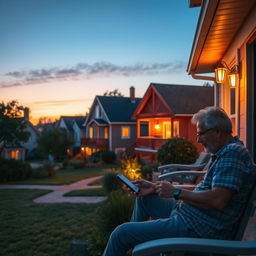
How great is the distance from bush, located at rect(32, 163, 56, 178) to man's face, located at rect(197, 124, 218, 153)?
15749mm

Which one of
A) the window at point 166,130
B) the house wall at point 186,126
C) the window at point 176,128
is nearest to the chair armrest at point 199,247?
the house wall at point 186,126

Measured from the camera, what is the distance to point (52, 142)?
28328 millimetres

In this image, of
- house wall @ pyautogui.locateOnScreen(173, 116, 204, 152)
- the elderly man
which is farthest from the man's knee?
house wall @ pyautogui.locateOnScreen(173, 116, 204, 152)

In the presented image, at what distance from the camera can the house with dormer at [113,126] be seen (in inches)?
1040

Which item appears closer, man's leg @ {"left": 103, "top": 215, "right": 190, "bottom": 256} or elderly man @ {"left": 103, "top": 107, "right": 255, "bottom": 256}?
elderly man @ {"left": 103, "top": 107, "right": 255, "bottom": 256}


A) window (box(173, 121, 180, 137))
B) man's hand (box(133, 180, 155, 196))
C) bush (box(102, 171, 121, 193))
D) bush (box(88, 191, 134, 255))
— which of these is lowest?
bush (box(102, 171, 121, 193))

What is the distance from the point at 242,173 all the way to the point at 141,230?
0.81 m

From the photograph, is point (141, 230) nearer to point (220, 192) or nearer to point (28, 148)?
point (220, 192)

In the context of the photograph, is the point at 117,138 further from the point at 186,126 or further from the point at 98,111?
the point at 186,126

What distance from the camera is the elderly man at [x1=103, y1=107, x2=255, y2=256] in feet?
5.45

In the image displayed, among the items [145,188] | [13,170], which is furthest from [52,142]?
[145,188]

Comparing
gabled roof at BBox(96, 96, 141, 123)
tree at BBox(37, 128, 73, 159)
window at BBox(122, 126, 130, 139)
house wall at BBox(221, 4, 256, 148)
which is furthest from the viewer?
tree at BBox(37, 128, 73, 159)

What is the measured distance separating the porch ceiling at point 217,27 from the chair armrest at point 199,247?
2.83 m

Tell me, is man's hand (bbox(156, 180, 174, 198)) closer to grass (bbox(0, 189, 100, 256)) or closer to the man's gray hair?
the man's gray hair
